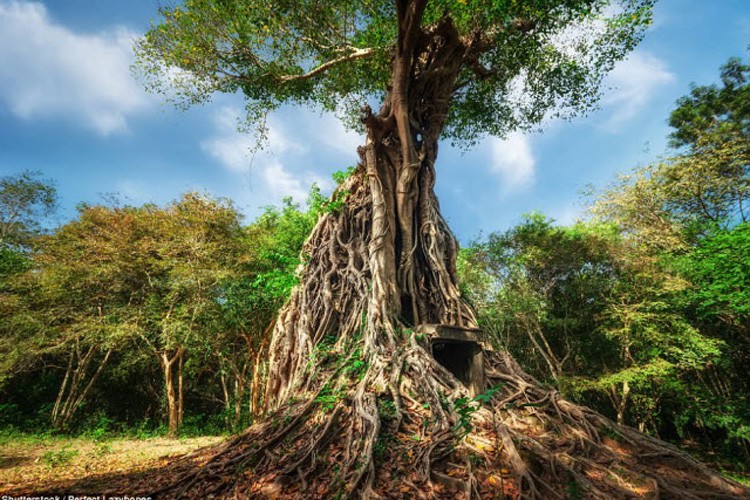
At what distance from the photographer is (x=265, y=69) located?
7.45 m

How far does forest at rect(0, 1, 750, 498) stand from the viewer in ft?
10.5

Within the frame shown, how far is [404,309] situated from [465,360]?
1381 millimetres

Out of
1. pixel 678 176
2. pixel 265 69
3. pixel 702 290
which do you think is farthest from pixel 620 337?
pixel 265 69

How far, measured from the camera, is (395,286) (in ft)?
18.2

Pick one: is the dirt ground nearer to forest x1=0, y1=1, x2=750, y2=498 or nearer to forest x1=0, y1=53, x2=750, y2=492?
forest x1=0, y1=1, x2=750, y2=498

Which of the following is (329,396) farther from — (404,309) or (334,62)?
(334,62)

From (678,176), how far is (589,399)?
29.1 feet

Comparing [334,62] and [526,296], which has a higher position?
[334,62]

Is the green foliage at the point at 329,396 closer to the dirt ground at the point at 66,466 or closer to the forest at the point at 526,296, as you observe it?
the dirt ground at the point at 66,466

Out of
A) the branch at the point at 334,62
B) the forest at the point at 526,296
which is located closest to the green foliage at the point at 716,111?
the forest at the point at 526,296

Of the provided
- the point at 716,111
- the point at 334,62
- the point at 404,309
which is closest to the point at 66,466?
the point at 404,309

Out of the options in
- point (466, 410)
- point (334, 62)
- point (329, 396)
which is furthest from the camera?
point (334, 62)

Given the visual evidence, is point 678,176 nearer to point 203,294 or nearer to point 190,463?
point 190,463

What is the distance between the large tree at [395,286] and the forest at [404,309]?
0.04 m
